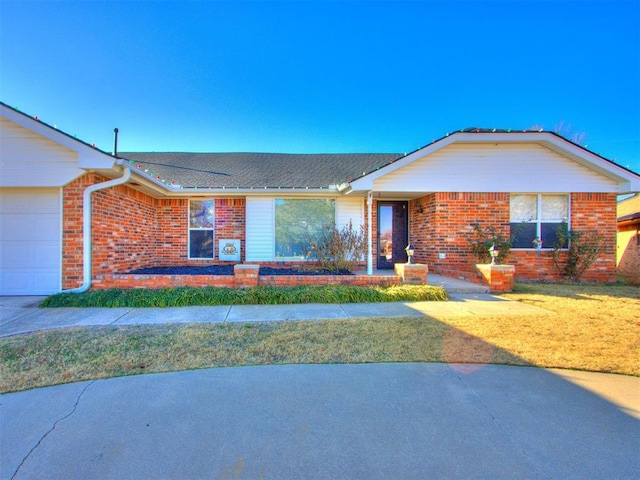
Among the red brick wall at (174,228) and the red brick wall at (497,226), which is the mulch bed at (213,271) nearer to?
the red brick wall at (174,228)

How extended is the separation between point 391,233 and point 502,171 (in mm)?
3872

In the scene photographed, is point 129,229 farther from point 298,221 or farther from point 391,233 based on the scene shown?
point 391,233

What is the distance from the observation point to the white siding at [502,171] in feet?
30.7

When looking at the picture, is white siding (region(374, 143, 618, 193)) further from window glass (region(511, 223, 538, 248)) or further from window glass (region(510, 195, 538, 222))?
window glass (region(511, 223, 538, 248))

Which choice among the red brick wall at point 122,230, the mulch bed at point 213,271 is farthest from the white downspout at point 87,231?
the mulch bed at point 213,271

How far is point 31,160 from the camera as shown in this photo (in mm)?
6613

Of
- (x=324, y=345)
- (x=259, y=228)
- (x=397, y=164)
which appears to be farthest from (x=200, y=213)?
(x=324, y=345)

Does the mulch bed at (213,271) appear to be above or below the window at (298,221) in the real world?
below

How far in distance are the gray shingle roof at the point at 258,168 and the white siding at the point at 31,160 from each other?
3.61 meters

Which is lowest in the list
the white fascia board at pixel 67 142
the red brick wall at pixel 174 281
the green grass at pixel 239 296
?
the green grass at pixel 239 296

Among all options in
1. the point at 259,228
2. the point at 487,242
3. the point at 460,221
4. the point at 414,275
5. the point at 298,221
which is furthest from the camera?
the point at 298,221

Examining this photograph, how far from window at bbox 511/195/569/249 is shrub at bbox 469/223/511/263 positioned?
69 cm

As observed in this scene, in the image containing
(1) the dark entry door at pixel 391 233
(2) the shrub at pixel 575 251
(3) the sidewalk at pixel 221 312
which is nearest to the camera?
(3) the sidewalk at pixel 221 312

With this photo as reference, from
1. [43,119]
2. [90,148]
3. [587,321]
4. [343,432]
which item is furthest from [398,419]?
[43,119]
